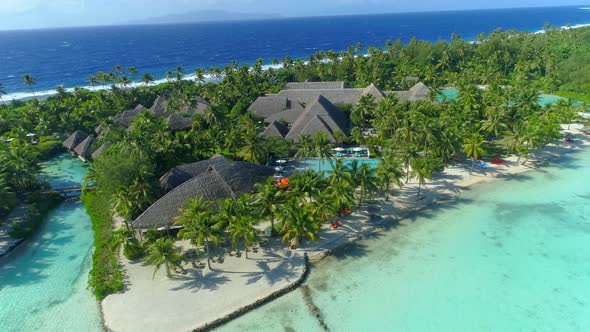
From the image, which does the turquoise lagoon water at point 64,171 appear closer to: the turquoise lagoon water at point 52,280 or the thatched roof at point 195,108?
the turquoise lagoon water at point 52,280

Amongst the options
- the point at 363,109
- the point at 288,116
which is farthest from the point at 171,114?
the point at 363,109

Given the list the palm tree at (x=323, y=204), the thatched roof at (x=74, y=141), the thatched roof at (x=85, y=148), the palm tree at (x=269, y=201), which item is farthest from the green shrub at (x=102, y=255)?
the thatched roof at (x=74, y=141)

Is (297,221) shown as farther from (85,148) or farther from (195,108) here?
(195,108)

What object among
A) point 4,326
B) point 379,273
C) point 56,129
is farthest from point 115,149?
point 379,273

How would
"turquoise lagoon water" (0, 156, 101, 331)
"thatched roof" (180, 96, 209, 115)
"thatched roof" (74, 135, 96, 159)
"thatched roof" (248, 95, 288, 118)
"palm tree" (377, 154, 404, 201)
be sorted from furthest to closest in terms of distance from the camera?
"thatched roof" (180, 96, 209, 115)
"thatched roof" (248, 95, 288, 118)
"thatched roof" (74, 135, 96, 159)
"palm tree" (377, 154, 404, 201)
"turquoise lagoon water" (0, 156, 101, 331)

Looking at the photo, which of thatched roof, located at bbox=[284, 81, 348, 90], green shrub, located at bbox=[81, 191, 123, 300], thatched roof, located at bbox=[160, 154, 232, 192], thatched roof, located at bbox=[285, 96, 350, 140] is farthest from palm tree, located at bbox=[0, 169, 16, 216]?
thatched roof, located at bbox=[284, 81, 348, 90]

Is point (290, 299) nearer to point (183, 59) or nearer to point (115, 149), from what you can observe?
point (115, 149)

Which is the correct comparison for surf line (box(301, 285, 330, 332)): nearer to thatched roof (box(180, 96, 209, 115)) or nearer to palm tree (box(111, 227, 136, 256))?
palm tree (box(111, 227, 136, 256))
